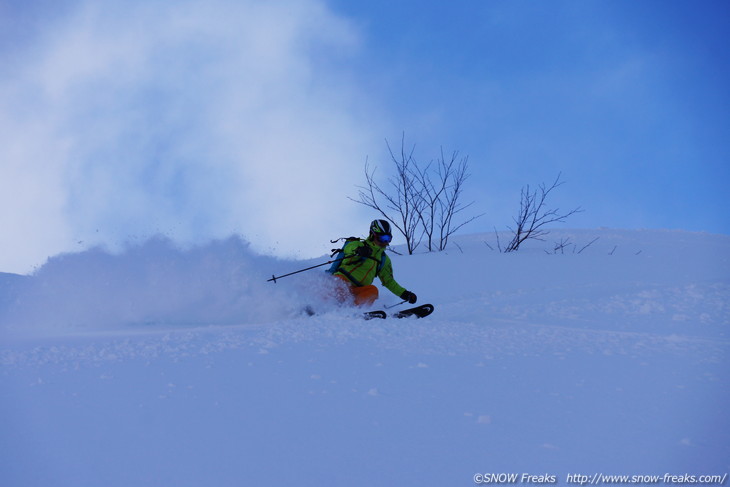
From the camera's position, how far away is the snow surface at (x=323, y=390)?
211cm

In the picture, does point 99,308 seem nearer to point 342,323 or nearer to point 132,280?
point 132,280

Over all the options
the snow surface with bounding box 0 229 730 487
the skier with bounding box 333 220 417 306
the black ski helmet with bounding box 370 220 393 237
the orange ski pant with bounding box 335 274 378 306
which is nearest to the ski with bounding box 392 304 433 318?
the skier with bounding box 333 220 417 306

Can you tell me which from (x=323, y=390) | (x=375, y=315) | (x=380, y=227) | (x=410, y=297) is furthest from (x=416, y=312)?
(x=323, y=390)

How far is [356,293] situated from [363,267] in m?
0.36

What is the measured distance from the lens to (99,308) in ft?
21.5

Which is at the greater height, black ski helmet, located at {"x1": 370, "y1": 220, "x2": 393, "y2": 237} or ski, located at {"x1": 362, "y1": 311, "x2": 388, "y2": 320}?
black ski helmet, located at {"x1": 370, "y1": 220, "x2": 393, "y2": 237}

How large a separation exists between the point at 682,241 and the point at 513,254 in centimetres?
537

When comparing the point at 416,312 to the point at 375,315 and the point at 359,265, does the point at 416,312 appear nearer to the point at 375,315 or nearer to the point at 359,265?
→ the point at 375,315

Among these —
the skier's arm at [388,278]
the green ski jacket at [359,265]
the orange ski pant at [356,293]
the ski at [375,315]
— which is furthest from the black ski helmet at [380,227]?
the ski at [375,315]

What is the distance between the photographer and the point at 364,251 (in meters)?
6.76

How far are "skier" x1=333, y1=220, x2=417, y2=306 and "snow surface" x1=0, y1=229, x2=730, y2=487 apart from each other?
1.01ft

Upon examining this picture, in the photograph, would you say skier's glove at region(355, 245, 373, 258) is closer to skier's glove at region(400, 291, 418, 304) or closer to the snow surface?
the snow surface

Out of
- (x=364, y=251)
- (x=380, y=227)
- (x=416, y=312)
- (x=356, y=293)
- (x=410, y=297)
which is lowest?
(x=416, y=312)

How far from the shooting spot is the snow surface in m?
2.11
